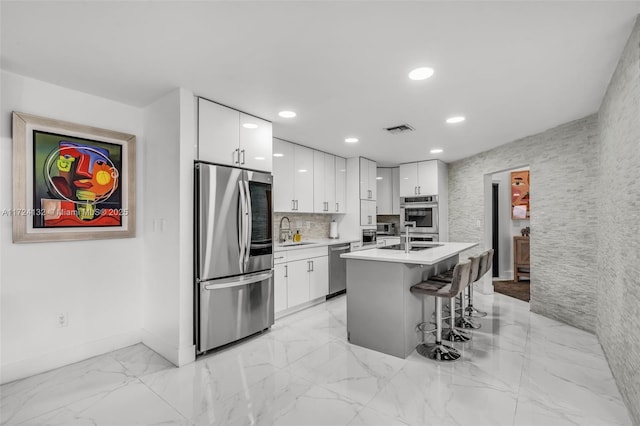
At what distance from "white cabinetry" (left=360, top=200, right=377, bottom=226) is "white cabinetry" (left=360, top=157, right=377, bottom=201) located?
0.10m

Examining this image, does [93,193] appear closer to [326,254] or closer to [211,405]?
[211,405]

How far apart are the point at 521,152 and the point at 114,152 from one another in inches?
199

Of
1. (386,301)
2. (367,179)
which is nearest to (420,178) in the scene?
(367,179)

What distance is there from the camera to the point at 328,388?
7.59 feet

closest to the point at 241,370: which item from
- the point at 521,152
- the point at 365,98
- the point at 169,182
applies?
the point at 169,182

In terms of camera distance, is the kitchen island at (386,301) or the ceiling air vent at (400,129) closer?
the kitchen island at (386,301)

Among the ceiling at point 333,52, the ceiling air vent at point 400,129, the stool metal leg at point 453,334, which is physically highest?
the ceiling at point 333,52

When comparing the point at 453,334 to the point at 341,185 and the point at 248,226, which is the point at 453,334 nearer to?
the point at 248,226

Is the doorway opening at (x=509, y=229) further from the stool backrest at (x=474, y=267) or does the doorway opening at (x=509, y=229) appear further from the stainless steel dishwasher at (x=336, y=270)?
the stool backrest at (x=474, y=267)

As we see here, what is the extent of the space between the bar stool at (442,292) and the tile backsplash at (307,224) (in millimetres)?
2430

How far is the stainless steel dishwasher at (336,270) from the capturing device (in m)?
4.72

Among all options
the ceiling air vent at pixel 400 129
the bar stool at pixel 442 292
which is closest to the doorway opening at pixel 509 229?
the ceiling air vent at pixel 400 129

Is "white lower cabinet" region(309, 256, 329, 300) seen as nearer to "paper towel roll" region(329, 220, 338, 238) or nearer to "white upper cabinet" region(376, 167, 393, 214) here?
"paper towel roll" region(329, 220, 338, 238)

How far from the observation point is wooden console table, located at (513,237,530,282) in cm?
606
